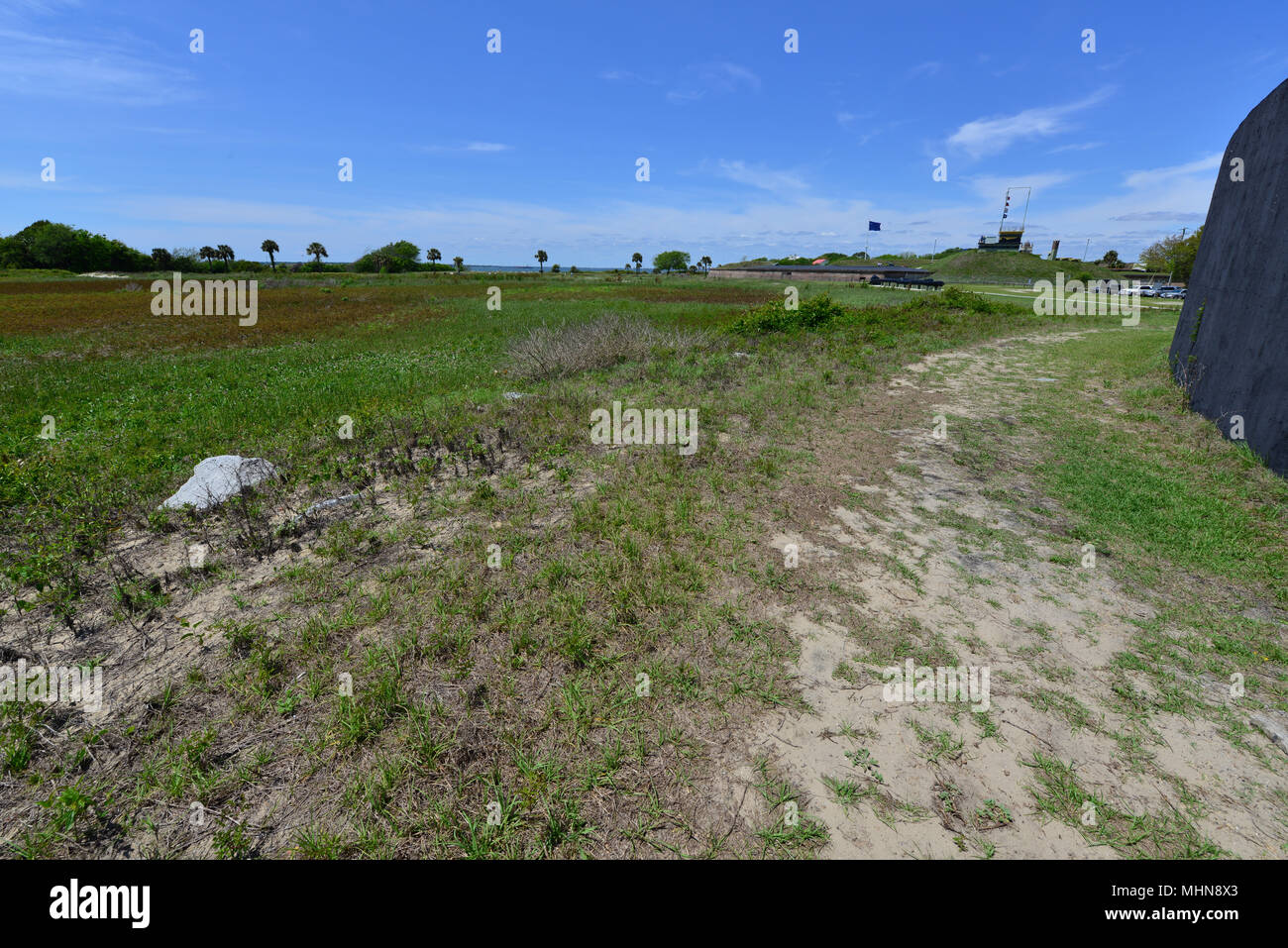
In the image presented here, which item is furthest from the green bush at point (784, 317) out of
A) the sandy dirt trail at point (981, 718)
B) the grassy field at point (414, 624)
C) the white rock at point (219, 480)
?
the white rock at point (219, 480)

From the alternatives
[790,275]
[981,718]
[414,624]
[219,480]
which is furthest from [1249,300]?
[790,275]

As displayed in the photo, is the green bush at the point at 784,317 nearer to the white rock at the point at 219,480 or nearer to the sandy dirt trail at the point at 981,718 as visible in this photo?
the sandy dirt trail at the point at 981,718

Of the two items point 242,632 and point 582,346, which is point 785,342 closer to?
point 582,346

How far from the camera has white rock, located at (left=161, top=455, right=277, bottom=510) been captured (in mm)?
6516

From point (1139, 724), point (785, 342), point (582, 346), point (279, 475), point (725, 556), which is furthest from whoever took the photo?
point (785, 342)

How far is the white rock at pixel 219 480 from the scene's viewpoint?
6516 mm

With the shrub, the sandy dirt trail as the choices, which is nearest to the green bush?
the shrub

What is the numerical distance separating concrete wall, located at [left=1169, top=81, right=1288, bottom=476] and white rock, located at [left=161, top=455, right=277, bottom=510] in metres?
14.3

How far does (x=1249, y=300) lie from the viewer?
8.48 metres

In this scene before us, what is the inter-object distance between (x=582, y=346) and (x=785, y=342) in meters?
8.11

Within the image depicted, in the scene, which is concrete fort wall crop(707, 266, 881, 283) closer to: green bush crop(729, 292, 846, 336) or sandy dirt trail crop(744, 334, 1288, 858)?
green bush crop(729, 292, 846, 336)

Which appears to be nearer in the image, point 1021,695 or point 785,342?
point 1021,695
